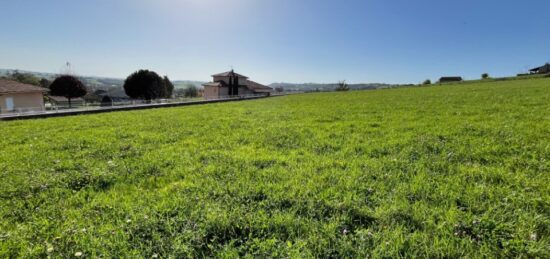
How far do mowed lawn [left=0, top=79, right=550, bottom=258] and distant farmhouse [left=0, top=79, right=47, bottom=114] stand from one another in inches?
987

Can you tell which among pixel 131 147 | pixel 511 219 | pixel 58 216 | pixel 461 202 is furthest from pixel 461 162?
pixel 131 147

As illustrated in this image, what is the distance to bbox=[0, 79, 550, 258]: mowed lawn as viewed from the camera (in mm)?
2295

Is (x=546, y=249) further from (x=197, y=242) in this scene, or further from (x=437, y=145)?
(x=437, y=145)

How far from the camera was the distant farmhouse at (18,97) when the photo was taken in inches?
929

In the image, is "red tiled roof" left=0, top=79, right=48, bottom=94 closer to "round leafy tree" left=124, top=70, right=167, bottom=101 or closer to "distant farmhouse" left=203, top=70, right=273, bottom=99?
"round leafy tree" left=124, top=70, right=167, bottom=101

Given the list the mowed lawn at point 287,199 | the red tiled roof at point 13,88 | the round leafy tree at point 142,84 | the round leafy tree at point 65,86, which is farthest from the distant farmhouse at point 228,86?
the mowed lawn at point 287,199

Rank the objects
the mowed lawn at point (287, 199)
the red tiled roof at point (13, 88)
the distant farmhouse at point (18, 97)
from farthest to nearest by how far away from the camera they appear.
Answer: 1. the red tiled roof at point (13, 88)
2. the distant farmhouse at point (18, 97)
3. the mowed lawn at point (287, 199)

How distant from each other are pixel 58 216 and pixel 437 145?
620 centimetres

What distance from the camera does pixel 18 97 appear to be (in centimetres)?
2519

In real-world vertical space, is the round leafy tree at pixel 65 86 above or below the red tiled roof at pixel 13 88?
above

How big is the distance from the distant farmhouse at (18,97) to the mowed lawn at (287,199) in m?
25.1

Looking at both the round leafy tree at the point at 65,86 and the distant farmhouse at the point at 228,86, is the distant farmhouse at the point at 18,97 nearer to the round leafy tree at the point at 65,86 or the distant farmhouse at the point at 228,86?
the round leafy tree at the point at 65,86

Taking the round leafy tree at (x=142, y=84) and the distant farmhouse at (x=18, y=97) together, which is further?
the round leafy tree at (x=142, y=84)

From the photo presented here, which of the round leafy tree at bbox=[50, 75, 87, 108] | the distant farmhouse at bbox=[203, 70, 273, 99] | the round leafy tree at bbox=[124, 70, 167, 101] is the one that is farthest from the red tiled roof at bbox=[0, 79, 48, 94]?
the distant farmhouse at bbox=[203, 70, 273, 99]
